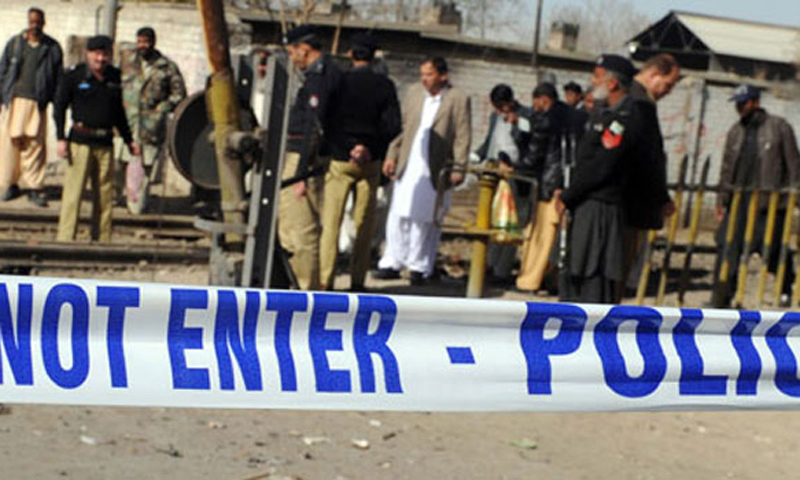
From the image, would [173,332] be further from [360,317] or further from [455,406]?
[455,406]

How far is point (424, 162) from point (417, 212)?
1.32 ft

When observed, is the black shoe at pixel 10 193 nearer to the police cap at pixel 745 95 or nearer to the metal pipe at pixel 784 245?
the police cap at pixel 745 95

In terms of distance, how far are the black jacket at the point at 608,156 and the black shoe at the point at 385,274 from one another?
12.8ft

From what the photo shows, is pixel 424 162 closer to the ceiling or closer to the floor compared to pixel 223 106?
closer to the floor

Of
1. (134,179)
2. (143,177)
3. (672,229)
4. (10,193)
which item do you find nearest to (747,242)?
(672,229)

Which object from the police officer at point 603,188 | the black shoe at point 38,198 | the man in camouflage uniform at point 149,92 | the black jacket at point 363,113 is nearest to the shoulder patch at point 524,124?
the black jacket at point 363,113

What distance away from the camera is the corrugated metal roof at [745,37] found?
48.8m

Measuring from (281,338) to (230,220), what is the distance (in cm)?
508

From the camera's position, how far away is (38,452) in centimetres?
664

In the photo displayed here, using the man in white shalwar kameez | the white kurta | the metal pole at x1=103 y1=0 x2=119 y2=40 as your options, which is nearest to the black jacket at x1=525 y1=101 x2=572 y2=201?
the man in white shalwar kameez

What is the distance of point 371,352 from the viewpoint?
16.4 ft

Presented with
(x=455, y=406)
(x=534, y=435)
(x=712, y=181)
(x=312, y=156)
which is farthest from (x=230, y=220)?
(x=712, y=181)

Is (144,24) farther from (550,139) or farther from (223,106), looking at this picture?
(223,106)

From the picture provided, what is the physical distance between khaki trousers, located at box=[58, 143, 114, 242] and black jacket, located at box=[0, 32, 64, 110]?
233 centimetres
